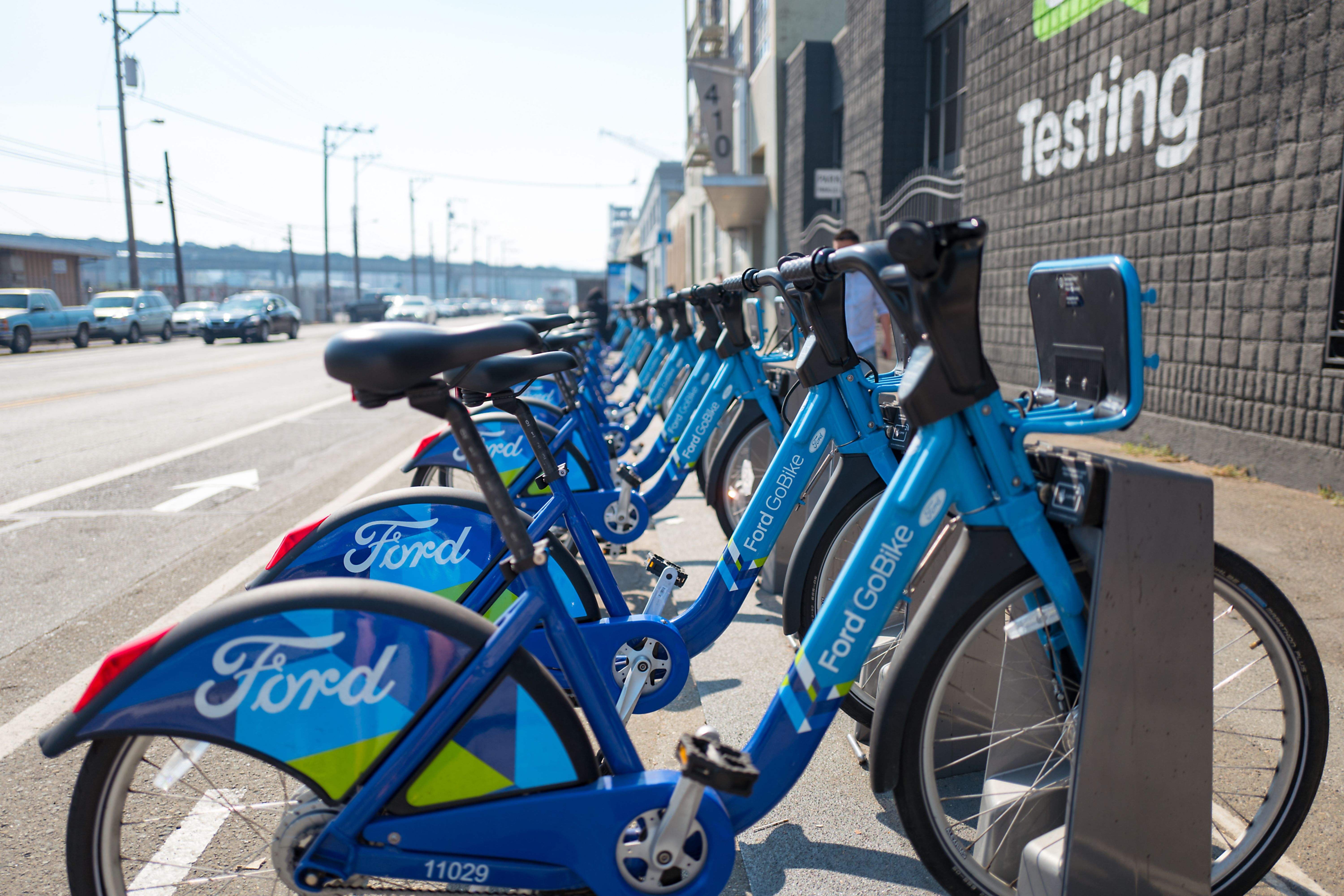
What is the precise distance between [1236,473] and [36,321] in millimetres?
29461

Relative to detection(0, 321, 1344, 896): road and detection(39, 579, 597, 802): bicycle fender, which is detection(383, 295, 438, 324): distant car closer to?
detection(0, 321, 1344, 896): road

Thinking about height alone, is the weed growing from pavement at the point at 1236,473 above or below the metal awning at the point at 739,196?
below

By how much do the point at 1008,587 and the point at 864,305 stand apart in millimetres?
5984

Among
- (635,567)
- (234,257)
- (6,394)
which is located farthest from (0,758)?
(234,257)

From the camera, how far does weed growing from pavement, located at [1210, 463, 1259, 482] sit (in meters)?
6.57

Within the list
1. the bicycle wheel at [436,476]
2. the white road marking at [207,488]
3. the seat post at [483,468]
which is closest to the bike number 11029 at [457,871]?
the seat post at [483,468]

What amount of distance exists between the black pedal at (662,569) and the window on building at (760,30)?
20.1m

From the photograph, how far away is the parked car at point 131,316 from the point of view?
3014 centimetres

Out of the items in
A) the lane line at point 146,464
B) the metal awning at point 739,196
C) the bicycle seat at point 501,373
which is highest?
the metal awning at point 739,196

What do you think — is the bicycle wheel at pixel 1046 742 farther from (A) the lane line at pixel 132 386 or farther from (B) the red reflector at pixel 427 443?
(A) the lane line at pixel 132 386

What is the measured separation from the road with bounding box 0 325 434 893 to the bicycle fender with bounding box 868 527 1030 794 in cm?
210

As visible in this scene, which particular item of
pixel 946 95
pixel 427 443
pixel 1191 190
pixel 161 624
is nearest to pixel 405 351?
pixel 427 443

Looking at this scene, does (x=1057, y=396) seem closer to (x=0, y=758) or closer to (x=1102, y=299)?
(x=1102, y=299)

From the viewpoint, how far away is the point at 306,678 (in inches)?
70.7
